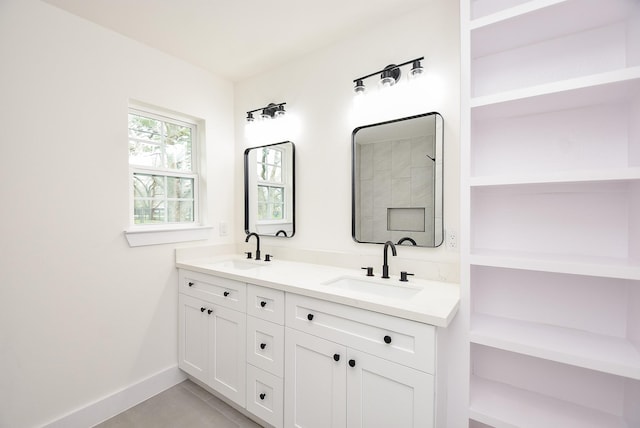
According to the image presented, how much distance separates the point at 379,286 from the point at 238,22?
193 centimetres

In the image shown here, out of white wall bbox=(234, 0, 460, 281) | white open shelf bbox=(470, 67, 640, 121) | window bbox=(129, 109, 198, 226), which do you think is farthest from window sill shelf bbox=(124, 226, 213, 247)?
white open shelf bbox=(470, 67, 640, 121)

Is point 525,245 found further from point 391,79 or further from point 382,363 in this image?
point 391,79

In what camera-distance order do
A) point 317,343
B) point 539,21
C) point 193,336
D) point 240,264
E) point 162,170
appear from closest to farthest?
point 539,21 → point 317,343 → point 193,336 → point 162,170 → point 240,264

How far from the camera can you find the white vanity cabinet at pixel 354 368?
1.22 m

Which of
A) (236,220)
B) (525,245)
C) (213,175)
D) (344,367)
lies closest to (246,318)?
(344,367)

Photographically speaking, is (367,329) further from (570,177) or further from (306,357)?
(570,177)

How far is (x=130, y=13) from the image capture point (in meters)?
1.84

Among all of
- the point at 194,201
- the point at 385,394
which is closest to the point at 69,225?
the point at 194,201

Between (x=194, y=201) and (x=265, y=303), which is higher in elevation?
(x=194, y=201)

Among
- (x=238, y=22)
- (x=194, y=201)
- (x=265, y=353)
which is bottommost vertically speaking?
(x=265, y=353)

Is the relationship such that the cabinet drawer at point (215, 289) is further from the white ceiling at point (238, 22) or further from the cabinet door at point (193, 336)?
the white ceiling at point (238, 22)

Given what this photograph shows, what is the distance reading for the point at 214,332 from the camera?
2.08 m

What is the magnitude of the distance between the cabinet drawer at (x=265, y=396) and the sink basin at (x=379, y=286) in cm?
66

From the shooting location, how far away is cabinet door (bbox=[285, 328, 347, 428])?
56.8 inches
